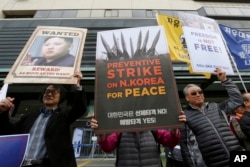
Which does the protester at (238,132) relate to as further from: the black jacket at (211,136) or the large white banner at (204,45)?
the large white banner at (204,45)

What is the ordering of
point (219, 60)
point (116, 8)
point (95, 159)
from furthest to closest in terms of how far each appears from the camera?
point (116, 8) < point (95, 159) < point (219, 60)

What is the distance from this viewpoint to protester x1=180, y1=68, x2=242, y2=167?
2717mm

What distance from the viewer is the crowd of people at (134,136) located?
2.55 meters

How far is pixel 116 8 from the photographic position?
2159 centimetres

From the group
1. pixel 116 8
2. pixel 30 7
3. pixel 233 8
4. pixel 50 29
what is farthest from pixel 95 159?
pixel 233 8

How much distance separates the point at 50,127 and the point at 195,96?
1.45 m

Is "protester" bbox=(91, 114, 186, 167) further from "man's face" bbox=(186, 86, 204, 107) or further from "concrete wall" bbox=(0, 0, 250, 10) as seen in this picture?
"concrete wall" bbox=(0, 0, 250, 10)

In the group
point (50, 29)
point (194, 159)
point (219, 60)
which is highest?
point (50, 29)

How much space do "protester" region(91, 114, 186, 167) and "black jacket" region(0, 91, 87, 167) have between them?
0.95 feet

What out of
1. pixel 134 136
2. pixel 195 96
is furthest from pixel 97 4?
pixel 134 136

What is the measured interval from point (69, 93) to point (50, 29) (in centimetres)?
80

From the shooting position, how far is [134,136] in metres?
2.75

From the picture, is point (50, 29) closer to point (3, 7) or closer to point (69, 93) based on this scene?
point (69, 93)

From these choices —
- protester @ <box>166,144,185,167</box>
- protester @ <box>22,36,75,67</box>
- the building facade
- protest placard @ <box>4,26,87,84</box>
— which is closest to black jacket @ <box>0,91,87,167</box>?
protest placard @ <box>4,26,87,84</box>
